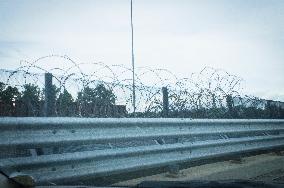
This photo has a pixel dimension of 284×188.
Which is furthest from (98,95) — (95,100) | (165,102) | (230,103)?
(230,103)

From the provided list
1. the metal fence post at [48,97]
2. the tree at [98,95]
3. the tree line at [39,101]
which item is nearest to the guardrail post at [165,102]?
the tree at [98,95]

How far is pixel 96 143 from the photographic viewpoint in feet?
15.1

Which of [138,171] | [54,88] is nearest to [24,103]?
[54,88]

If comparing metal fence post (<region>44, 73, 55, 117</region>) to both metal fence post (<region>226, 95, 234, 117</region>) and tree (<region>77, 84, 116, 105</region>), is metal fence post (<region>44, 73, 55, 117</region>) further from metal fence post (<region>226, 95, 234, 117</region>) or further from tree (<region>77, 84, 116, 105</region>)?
metal fence post (<region>226, 95, 234, 117</region>)

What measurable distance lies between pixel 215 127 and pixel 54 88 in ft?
10.2

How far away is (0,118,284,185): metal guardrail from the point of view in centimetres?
382

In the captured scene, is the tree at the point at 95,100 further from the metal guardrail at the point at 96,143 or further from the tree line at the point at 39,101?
the metal guardrail at the point at 96,143

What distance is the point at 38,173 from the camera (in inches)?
155

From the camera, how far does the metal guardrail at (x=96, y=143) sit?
3.82 meters

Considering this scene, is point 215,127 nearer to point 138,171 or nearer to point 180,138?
point 180,138

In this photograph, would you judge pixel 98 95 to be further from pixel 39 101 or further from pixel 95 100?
pixel 39 101

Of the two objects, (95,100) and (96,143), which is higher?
(95,100)

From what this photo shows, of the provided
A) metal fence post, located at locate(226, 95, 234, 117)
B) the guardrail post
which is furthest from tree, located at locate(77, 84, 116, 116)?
metal fence post, located at locate(226, 95, 234, 117)

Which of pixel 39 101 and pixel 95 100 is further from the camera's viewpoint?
pixel 95 100
